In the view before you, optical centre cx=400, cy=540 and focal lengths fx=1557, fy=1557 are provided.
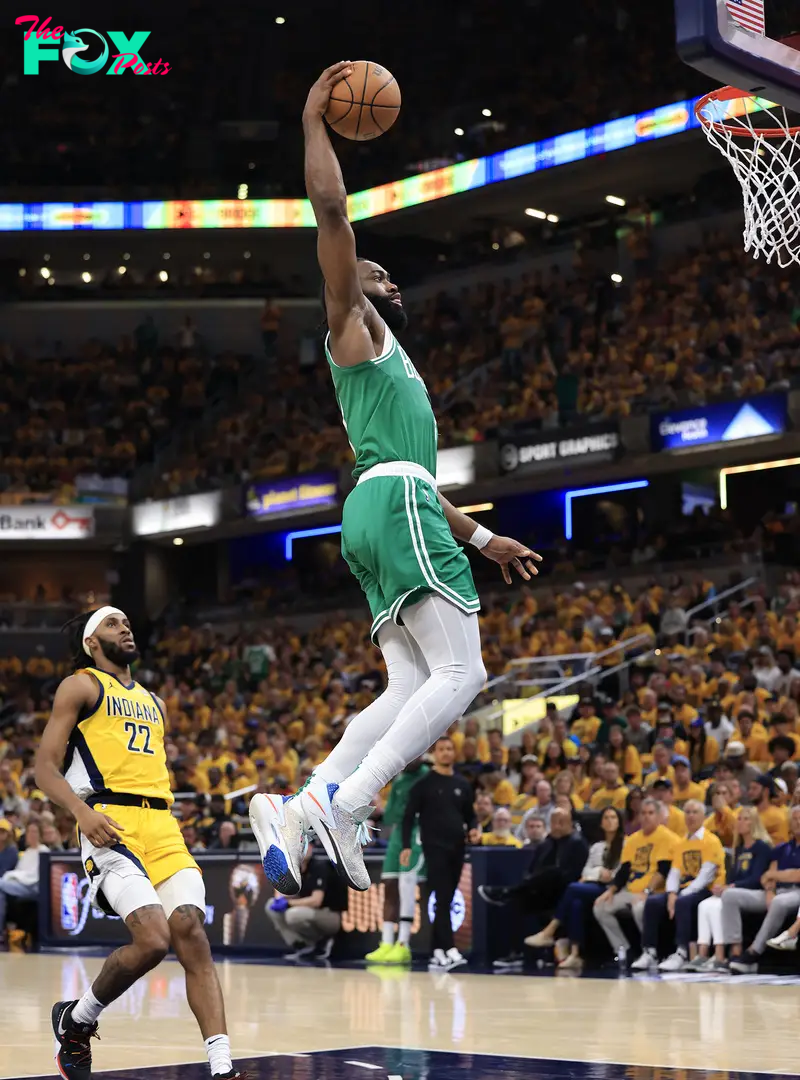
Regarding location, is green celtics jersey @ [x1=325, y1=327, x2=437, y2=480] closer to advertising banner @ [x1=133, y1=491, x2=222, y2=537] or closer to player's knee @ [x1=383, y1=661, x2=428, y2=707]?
player's knee @ [x1=383, y1=661, x2=428, y2=707]

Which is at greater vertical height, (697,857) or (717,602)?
(717,602)

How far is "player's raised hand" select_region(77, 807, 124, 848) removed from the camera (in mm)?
6688

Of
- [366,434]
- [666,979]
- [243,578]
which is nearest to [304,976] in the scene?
[666,979]

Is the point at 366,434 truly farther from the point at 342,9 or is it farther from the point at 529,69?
the point at 342,9

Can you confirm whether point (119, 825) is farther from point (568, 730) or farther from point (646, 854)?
point (568, 730)

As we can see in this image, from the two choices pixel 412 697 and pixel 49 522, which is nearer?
pixel 412 697

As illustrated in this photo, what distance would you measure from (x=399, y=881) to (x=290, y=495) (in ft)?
61.0

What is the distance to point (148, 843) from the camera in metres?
7.01

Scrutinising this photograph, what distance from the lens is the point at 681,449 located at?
25906 millimetres

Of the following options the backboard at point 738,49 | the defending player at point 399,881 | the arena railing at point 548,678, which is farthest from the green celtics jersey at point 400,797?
the backboard at point 738,49

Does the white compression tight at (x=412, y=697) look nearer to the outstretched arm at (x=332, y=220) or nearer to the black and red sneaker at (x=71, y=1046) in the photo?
the outstretched arm at (x=332, y=220)

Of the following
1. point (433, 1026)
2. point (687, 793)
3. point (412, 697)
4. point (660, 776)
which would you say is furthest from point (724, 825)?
point (412, 697)

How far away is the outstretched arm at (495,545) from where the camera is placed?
20.2 feet

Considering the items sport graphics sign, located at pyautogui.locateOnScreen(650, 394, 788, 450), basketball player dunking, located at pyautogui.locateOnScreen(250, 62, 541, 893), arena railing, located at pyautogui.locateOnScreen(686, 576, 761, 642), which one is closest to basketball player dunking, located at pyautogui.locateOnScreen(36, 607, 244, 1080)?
Result: basketball player dunking, located at pyautogui.locateOnScreen(250, 62, 541, 893)
